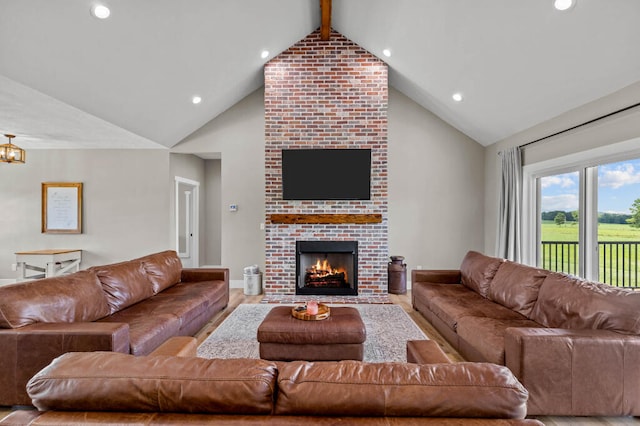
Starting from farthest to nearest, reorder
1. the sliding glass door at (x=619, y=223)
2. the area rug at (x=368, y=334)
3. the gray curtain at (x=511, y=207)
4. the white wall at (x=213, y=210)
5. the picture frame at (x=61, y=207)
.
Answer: the white wall at (x=213, y=210), the picture frame at (x=61, y=207), the gray curtain at (x=511, y=207), the sliding glass door at (x=619, y=223), the area rug at (x=368, y=334)

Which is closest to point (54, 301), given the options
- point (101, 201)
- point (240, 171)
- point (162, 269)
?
point (162, 269)

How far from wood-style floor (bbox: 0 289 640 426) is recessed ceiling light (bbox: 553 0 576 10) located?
10.1ft

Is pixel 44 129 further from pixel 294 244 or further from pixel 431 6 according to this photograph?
pixel 431 6

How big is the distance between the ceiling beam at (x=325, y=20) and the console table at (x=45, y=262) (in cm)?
544

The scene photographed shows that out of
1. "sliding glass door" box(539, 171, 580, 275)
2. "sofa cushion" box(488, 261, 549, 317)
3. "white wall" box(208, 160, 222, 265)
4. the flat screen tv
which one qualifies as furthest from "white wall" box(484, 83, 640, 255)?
"white wall" box(208, 160, 222, 265)

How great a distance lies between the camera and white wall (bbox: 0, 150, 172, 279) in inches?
229

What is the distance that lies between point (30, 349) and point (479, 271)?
412cm

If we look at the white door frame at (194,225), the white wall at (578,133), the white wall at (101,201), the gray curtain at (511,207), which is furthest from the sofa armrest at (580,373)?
the white door frame at (194,225)

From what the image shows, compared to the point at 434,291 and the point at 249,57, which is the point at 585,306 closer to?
the point at 434,291

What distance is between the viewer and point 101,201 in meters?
5.83

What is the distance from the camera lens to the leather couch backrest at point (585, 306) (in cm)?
220

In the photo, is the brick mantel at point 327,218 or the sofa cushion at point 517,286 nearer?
the sofa cushion at point 517,286

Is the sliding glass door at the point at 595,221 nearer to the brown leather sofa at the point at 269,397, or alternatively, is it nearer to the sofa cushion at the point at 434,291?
the sofa cushion at the point at 434,291

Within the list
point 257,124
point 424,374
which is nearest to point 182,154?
point 257,124
